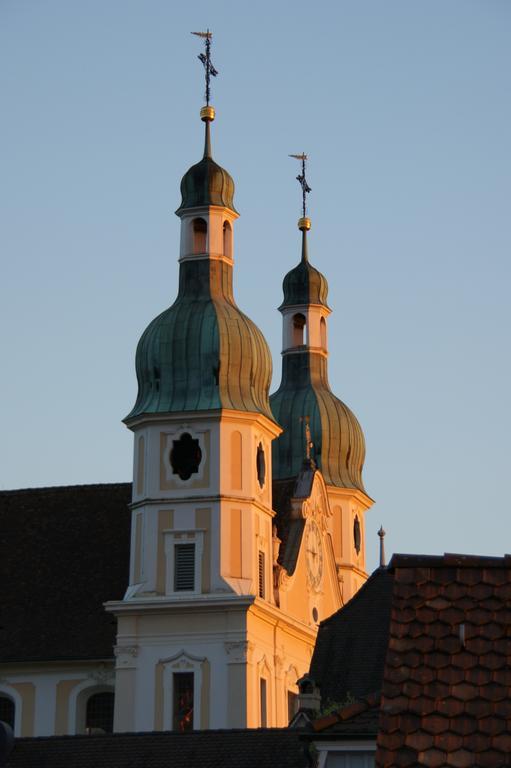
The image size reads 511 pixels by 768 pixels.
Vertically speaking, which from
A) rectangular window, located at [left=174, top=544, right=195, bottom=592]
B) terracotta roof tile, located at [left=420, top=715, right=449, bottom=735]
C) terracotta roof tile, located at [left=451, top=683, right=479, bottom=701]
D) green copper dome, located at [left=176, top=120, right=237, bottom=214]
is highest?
green copper dome, located at [left=176, top=120, right=237, bottom=214]

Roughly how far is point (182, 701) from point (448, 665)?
126ft

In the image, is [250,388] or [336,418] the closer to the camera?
[250,388]

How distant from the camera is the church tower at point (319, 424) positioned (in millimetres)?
68438

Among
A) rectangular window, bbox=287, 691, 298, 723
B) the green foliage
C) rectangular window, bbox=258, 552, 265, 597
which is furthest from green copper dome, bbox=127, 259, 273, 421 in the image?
the green foliage

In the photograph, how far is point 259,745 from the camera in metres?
35.5

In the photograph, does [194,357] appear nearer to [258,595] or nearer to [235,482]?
[235,482]

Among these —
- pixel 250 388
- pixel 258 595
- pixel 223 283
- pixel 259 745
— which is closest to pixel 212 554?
pixel 258 595

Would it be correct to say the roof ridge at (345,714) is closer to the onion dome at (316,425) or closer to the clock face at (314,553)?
the clock face at (314,553)

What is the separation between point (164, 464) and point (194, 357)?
137 inches

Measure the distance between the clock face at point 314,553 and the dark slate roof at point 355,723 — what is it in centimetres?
3972

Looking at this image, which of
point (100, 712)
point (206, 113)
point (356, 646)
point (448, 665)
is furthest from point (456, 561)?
point (206, 113)

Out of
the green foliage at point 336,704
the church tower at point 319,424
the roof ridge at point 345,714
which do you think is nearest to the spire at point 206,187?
the church tower at point 319,424

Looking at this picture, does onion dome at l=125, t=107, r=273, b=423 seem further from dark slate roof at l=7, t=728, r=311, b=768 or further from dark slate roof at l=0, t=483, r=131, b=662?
dark slate roof at l=7, t=728, r=311, b=768

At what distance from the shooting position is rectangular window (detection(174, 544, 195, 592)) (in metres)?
52.3
